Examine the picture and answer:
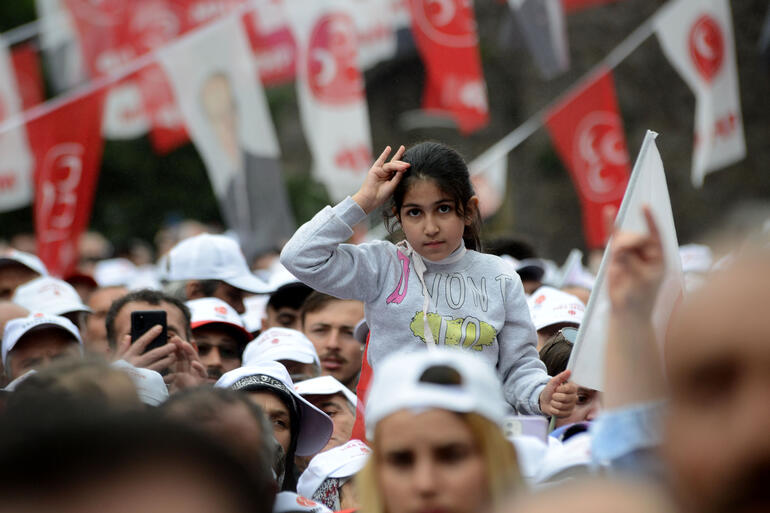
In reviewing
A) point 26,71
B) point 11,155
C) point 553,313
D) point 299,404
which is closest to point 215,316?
point 299,404

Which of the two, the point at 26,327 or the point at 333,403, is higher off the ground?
the point at 26,327

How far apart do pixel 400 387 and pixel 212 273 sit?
430 centimetres

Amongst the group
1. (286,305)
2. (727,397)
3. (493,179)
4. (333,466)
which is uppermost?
(493,179)

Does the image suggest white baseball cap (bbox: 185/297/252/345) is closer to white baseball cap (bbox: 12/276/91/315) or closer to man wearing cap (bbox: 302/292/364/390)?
man wearing cap (bbox: 302/292/364/390)

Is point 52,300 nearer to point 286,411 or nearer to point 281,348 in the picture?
point 281,348

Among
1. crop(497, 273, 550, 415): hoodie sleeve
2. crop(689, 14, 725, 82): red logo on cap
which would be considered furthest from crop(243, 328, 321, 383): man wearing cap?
crop(689, 14, 725, 82): red logo on cap

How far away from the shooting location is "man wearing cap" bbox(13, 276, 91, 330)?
619cm

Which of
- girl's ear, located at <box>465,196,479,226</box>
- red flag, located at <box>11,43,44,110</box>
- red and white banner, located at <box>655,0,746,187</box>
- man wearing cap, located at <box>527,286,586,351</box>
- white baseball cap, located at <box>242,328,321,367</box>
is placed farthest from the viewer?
red flag, located at <box>11,43,44,110</box>

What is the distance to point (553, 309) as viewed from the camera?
5.28 meters

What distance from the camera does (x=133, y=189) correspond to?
21219 mm

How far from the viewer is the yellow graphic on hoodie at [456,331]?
360 cm

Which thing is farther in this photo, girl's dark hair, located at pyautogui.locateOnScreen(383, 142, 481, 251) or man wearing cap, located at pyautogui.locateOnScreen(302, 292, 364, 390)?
man wearing cap, located at pyautogui.locateOnScreen(302, 292, 364, 390)

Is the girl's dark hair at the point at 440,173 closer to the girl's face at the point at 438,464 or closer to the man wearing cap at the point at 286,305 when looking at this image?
the girl's face at the point at 438,464

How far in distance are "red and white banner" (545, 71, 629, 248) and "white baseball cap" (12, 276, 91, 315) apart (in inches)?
170
